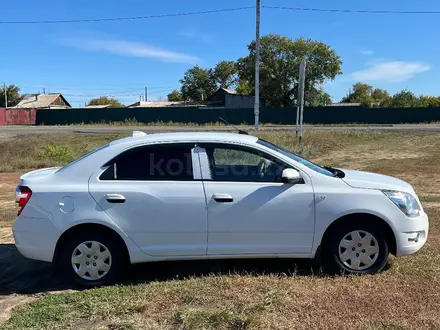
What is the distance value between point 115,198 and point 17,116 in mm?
51190

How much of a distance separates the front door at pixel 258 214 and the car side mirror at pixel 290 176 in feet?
0.25

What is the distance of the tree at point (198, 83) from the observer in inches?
3469

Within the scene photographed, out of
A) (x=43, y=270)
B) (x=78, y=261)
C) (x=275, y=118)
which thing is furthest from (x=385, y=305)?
(x=275, y=118)

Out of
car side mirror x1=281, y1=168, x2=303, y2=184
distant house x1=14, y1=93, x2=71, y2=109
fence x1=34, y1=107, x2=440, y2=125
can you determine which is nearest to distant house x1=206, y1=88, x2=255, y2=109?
fence x1=34, y1=107, x2=440, y2=125

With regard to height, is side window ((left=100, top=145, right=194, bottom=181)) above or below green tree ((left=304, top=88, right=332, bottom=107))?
below

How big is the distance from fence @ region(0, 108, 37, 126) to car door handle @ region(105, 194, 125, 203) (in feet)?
160

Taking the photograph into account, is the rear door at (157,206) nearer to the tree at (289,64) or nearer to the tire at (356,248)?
the tire at (356,248)

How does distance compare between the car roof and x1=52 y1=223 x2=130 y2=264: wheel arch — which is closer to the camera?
x1=52 y1=223 x2=130 y2=264: wheel arch

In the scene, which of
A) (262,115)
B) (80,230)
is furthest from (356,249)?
(262,115)

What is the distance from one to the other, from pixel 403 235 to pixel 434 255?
939 millimetres

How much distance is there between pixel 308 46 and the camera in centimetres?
5594

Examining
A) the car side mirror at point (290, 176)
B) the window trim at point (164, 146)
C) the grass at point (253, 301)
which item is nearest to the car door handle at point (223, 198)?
the window trim at point (164, 146)

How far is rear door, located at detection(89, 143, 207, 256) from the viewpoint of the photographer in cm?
465

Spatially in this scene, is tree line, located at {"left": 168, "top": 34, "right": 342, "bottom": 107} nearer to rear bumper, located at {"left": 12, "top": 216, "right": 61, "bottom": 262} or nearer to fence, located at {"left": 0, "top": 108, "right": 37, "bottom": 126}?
fence, located at {"left": 0, "top": 108, "right": 37, "bottom": 126}
